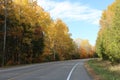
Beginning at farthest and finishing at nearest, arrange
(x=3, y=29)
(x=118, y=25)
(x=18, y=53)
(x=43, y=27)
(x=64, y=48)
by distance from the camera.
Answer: (x=64, y=48)
(x=43, y=27)
(x=18, y=53)
(x=3, y=29)
(x=118, y=25)

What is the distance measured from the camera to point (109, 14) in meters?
68.6

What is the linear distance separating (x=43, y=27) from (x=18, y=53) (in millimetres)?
14562

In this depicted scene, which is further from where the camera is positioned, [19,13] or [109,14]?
[109,14]

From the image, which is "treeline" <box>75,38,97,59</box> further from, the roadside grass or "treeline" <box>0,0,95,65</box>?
the roadside grass

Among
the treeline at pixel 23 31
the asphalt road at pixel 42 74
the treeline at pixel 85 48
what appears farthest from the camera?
the treeline at pixel 85 48

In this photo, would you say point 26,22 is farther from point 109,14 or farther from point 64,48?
point 64,48

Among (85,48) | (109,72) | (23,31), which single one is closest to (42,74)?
(109,72)

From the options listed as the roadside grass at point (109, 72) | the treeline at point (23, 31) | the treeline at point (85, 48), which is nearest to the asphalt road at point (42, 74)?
the roadside grass at point (109, 72)

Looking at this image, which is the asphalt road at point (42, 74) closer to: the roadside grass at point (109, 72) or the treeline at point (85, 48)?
the roadside grass at point (109, 72)

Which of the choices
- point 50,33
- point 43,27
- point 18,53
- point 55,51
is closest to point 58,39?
point 55,51

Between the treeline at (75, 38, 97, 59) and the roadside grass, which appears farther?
the treeline at (75, 38, 97, 59)

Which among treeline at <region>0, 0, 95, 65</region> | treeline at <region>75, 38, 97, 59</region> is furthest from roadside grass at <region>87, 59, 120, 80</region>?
treeline at <region>75, 38, 97, 59</region>

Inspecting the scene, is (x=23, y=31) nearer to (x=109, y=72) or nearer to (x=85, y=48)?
(x=109, y=72)

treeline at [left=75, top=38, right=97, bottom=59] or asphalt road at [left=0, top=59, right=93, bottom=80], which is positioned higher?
treeline at [left=75, top=38, right=97, bottom=59]
